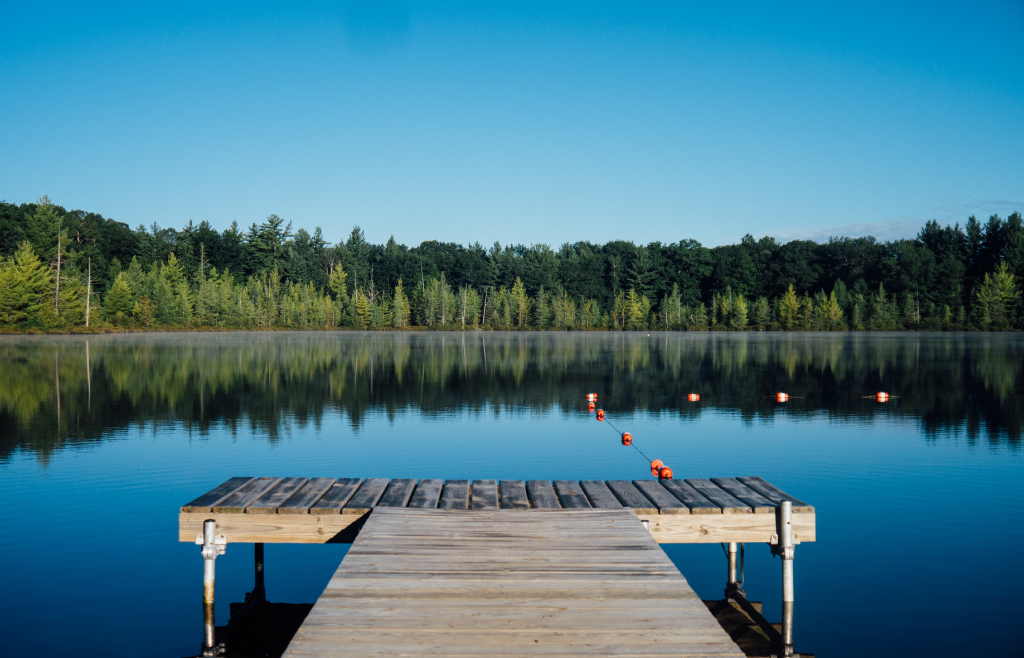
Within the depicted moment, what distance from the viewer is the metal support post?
6.74 metres

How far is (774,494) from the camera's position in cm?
772

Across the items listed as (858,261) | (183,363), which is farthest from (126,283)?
(858,261)

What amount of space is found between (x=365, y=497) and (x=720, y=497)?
3.54 m

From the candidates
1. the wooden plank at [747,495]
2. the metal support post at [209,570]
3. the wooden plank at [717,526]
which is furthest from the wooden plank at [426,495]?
the wooden plank at [747,495]

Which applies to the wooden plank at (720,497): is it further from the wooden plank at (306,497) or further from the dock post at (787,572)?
the wooden plank at (306,497)

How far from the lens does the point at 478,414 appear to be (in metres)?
20.9

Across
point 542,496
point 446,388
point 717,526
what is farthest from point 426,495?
point 446,388

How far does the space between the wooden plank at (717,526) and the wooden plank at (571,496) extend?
65cm

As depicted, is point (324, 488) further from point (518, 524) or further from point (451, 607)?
point (451, 607)

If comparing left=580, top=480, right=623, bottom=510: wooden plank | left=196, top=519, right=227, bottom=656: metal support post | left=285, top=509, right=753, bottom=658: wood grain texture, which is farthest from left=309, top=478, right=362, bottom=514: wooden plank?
left=580, top=480, right=623, bottom=510: wooden plank

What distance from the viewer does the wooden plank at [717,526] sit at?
708 cm

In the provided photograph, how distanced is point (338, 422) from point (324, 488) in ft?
39.7

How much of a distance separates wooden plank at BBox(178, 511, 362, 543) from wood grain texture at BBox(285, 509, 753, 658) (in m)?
0.45

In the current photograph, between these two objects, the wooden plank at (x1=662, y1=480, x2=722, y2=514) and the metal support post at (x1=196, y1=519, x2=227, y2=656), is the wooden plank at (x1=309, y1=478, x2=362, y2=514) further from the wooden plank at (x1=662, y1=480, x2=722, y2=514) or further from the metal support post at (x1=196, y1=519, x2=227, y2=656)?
the wooden plank at (x1=662, y1=480, x2=722, y2=514)
